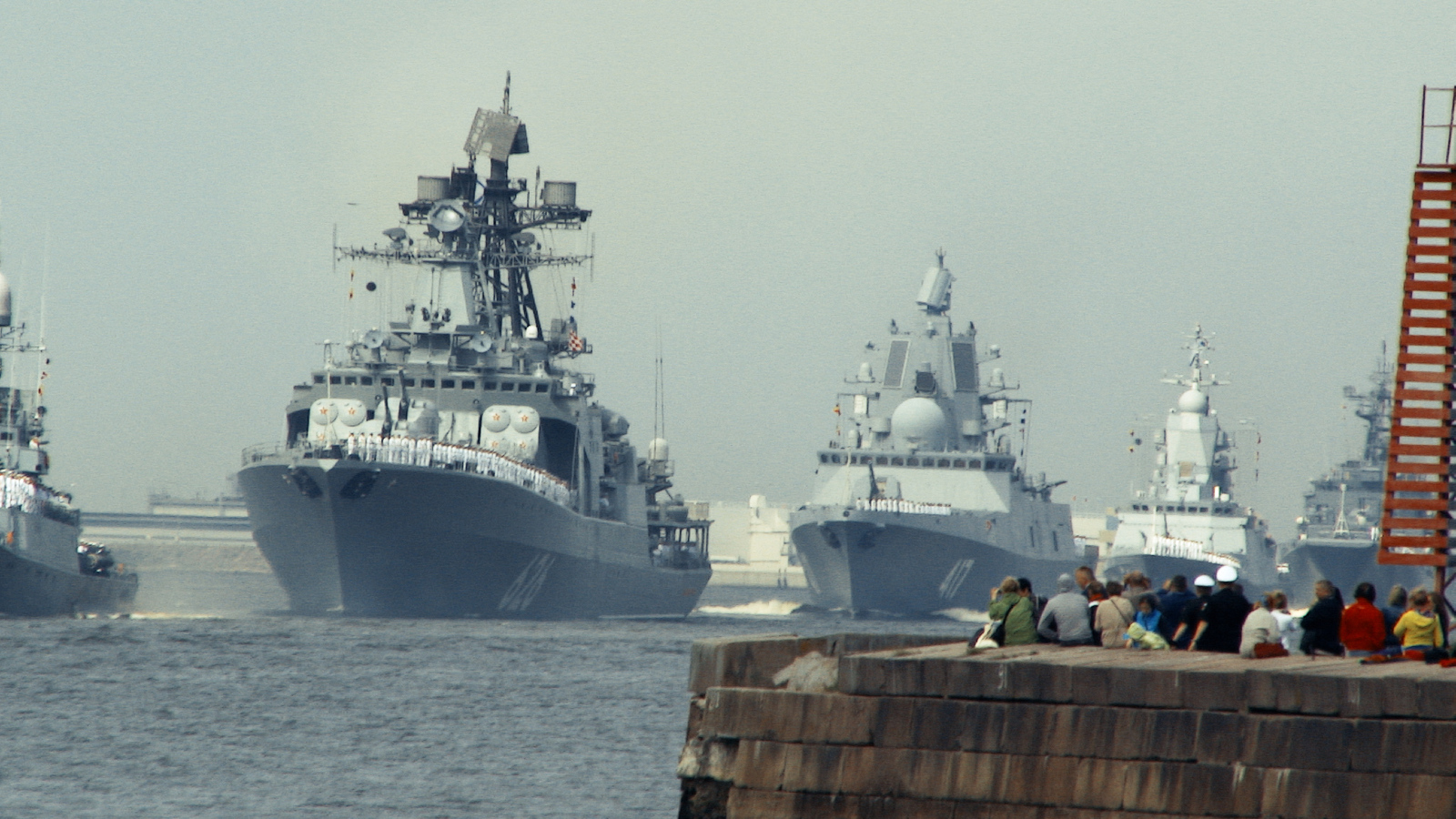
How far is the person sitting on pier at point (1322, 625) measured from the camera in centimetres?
1351

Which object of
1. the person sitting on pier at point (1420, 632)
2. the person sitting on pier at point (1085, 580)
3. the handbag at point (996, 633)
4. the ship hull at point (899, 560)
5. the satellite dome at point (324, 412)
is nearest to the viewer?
the person sitting on pier at point (1420, 632)

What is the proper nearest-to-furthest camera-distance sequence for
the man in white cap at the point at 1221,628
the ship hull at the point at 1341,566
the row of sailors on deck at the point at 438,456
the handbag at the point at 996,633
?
1. the man in white cap at the point at 1221,628
2. the handbag at the point at 996,633
3. the row of sailors on deck at the point at 438,456
4. the ship hull at the point at 1341,566

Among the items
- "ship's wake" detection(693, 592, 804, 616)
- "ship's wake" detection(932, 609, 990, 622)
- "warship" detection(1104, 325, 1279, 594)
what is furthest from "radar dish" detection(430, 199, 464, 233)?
"warship" detection(1104, 325, 1279, 594)

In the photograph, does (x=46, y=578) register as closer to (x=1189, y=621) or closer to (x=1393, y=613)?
(x=1189, y=621)

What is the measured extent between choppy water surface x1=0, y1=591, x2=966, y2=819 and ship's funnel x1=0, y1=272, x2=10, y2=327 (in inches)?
350

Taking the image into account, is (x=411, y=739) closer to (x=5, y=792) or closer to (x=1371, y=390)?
(x=5, y=792)

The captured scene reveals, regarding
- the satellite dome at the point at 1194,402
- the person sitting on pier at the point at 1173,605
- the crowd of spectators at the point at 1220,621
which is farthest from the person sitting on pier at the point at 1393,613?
the satellite dome at the point at 1194,402

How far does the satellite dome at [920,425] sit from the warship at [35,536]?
31.1 m

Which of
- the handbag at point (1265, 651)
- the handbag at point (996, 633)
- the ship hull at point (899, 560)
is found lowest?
the ship hull at point (899, 560)

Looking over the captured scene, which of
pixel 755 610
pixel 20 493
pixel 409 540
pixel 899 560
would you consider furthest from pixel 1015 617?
pixel 755 610

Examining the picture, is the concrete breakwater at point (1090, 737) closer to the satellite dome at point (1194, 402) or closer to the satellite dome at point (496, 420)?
the satellite dome at point (496, 420)

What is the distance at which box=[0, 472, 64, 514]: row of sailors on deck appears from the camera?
4659 cm

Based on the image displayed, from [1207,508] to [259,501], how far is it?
49.1 m

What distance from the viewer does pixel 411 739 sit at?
26141 mm
